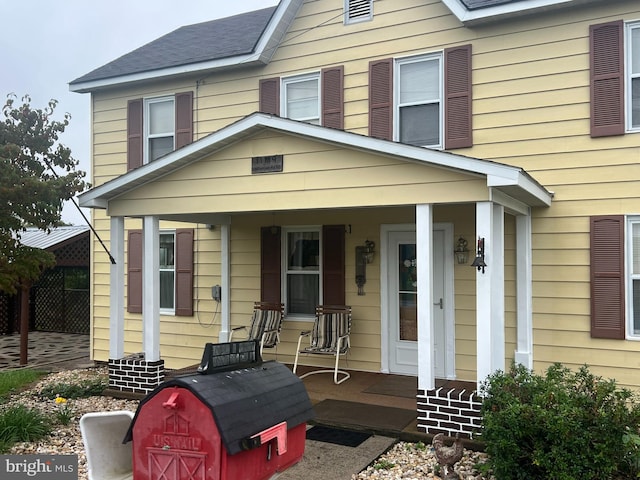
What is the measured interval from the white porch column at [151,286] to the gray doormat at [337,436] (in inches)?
90.6

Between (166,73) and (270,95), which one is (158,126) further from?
(270,95)

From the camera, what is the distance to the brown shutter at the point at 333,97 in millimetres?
7496

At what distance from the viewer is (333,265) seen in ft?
25.3

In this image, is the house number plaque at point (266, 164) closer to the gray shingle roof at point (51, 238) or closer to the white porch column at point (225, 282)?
the white porch column at point (225, 282)

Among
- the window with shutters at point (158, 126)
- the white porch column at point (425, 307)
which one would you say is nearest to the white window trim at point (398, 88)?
the white porch column at point (425, 307)

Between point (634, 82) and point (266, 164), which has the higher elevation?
point (634, 82)

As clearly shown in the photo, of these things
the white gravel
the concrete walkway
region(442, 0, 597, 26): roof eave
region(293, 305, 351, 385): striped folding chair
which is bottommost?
the concrete walkway

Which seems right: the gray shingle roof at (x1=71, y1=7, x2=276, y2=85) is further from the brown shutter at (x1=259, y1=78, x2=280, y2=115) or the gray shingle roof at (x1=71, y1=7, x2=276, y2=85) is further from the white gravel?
the white gravel

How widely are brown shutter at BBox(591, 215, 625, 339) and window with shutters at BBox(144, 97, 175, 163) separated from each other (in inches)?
237

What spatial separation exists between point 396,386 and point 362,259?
67.5 inches

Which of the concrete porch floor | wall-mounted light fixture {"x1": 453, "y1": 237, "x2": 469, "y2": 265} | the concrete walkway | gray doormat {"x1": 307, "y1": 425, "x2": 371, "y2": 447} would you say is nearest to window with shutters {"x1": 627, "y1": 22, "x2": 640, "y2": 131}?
wall-mounted light fixture {"x1": 453, "y1": 237, "x2": 469, "y2": 265}

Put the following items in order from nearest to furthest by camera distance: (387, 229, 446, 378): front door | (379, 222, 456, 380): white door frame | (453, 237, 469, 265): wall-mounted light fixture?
1. (453, 237, 469, 265): wall-mounted light fixture
2. (379, 222, 456, 380): white door frame
3. (387, 229, 446, 378): front door

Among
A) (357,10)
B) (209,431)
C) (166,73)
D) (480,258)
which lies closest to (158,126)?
(166,73)

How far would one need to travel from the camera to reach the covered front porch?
503 cm
